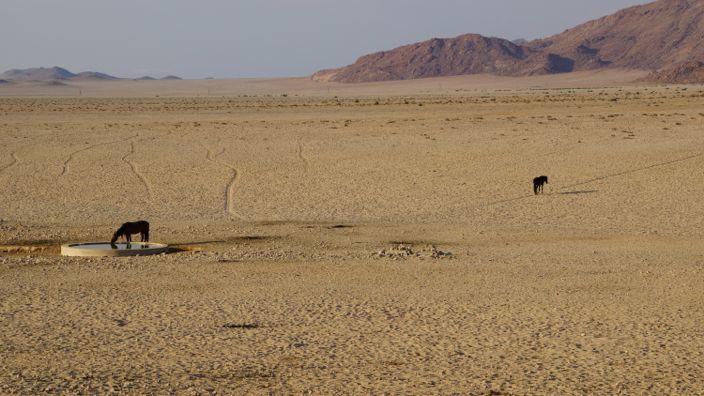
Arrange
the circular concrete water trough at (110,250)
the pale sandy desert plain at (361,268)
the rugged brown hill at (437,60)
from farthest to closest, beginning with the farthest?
the rugged brown hill at (437,60), the circular concrete water trough at (110,250), the pale sandy desert plain at (361,268)

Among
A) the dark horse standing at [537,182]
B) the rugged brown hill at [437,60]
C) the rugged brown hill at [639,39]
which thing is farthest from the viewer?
the rugged brown hill at [437,60]

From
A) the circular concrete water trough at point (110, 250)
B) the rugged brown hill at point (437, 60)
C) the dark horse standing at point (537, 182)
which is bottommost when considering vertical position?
the circular concrete water trough at point (110, 250)

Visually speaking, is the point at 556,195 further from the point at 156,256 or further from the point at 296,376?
the point at 296,376

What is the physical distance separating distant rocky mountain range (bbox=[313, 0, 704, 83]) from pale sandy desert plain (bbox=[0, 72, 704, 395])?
13064cm

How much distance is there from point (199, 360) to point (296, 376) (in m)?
0.83

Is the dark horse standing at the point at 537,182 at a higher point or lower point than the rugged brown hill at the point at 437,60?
lower

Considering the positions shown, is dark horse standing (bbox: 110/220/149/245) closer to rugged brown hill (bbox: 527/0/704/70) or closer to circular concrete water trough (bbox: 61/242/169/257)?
circular concrete water trough (bbox: 61/242/169/257)

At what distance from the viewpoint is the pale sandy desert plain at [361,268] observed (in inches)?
292

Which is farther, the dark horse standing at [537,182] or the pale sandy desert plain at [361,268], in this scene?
the dark horse standing at [537,182]

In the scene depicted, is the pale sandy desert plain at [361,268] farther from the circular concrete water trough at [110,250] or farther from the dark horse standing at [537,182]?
the dark horse standing at [537,182]

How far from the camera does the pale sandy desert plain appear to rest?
292 inches

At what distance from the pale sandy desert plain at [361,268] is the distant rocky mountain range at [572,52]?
130640 millimetres

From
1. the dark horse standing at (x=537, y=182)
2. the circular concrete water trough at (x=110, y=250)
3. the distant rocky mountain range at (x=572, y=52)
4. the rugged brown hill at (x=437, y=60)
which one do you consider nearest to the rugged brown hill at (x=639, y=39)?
the distant rocky mountain range at (x=572, y=52)

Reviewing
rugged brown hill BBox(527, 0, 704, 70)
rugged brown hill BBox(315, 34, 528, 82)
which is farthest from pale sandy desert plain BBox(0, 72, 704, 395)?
rugged brown hill BBox(315, 34, 528, 82)
